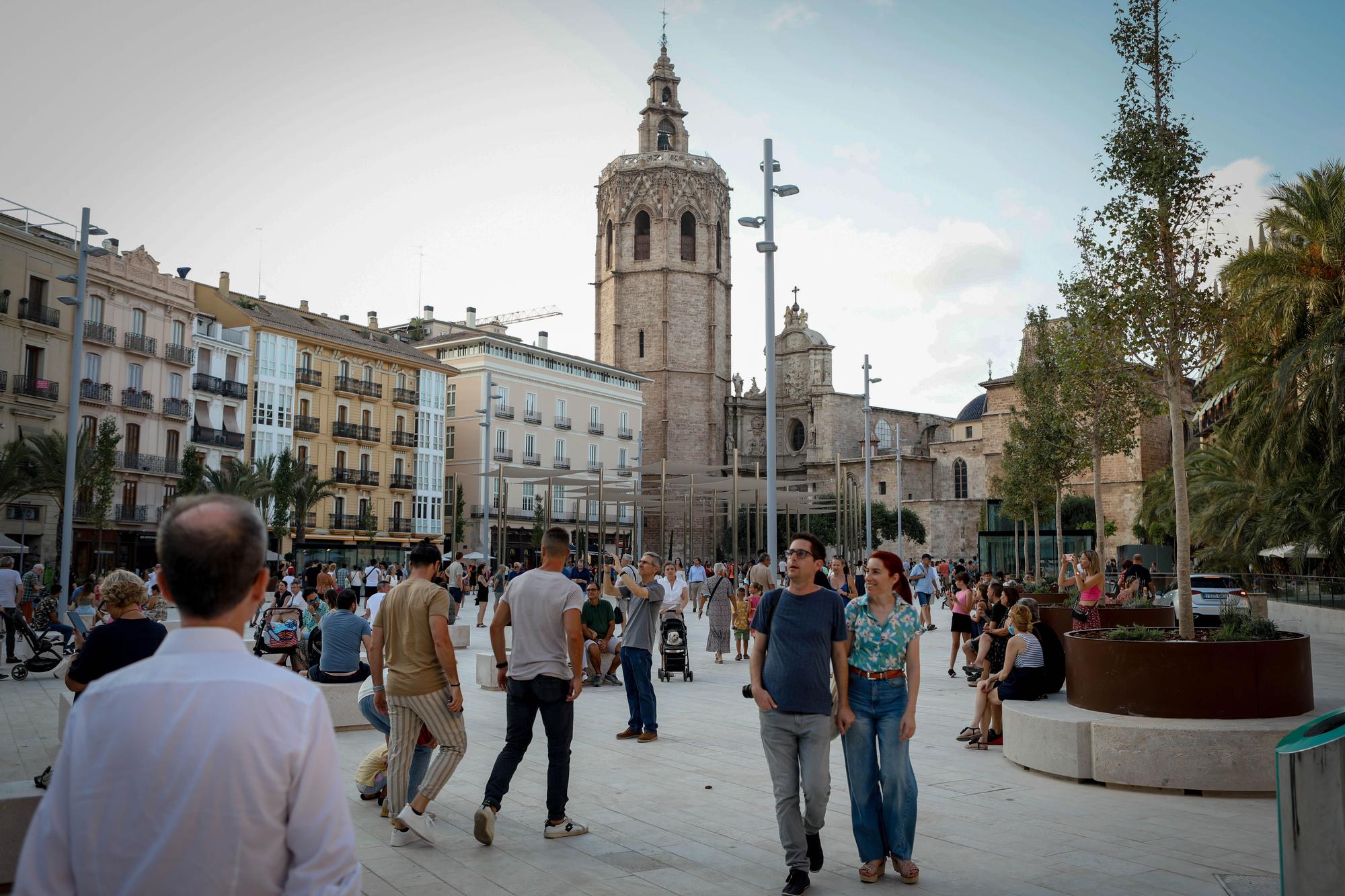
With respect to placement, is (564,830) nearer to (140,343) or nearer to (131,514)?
(131,514)

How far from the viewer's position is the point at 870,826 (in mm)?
5008

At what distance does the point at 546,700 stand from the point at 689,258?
69446 millimetres

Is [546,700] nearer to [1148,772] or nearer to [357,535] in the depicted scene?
[1148,772]

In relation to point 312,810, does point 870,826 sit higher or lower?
lower

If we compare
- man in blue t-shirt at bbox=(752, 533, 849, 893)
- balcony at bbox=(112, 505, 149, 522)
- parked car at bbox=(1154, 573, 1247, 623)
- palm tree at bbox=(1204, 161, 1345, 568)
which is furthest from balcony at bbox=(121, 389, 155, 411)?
man in blue t-shirt at bbox=(752, 533, 849, 893)

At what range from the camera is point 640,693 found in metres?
9.05

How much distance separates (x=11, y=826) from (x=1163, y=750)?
6571 mm

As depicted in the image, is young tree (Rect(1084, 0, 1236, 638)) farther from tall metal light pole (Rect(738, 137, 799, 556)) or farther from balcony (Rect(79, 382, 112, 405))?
balcony (Rect(79, 382, 112, 405))

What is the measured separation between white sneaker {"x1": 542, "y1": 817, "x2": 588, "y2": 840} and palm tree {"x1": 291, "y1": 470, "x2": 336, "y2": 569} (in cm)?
3854

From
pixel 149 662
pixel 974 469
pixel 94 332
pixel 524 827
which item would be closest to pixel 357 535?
pixel 94 332

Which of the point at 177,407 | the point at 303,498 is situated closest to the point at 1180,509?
the point at 303,498

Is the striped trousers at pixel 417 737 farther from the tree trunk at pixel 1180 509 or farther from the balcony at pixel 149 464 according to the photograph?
the balcony at pixel 149 464

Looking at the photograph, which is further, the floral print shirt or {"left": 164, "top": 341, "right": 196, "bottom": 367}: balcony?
{"left": 164, "top": 341, "right": 196, "bottom": 367}: balcony

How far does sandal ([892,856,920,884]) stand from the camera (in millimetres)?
4914
